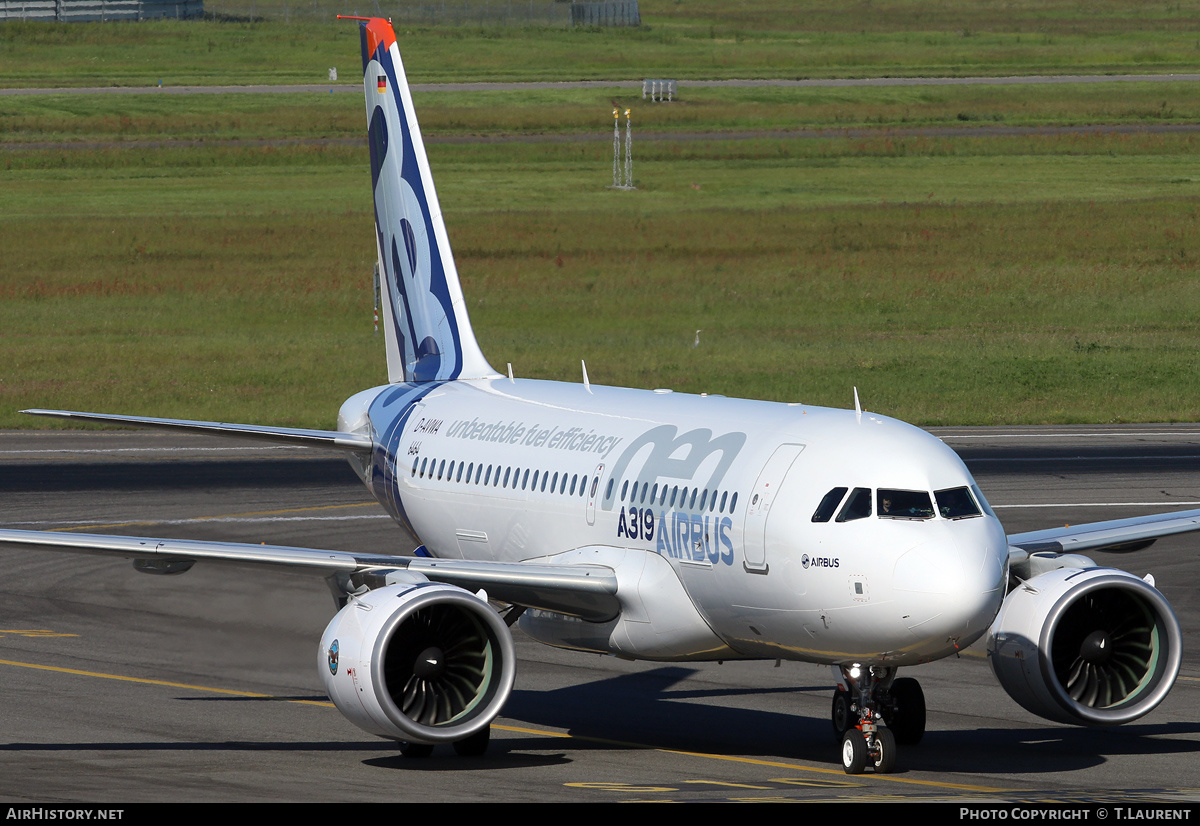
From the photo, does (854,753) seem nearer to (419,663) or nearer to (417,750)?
(419,663)

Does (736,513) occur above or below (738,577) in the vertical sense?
above

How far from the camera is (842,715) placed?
2206 centimetres

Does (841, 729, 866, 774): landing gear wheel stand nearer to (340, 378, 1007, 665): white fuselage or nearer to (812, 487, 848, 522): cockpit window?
(340, 378, 1007, 665): white fuselage

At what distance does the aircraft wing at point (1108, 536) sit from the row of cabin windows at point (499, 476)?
6343mm

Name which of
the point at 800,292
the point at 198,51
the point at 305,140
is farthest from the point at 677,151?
the point at 198,51

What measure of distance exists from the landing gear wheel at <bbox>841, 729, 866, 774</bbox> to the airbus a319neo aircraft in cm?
3

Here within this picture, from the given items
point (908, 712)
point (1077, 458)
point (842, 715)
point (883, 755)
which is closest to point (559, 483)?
point (842, 715)

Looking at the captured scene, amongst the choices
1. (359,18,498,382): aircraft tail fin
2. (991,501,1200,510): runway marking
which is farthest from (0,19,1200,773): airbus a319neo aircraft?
(991,501,1200,510): runway marking

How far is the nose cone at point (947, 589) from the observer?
19.7 meters

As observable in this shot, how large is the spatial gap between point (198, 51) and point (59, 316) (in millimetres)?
105911

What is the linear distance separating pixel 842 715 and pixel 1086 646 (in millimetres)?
3337

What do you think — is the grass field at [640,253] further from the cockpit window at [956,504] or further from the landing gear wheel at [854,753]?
the landing gear wheel at [854,753]

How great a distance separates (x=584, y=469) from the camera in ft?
83.4

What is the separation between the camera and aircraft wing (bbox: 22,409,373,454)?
92.9 ft
